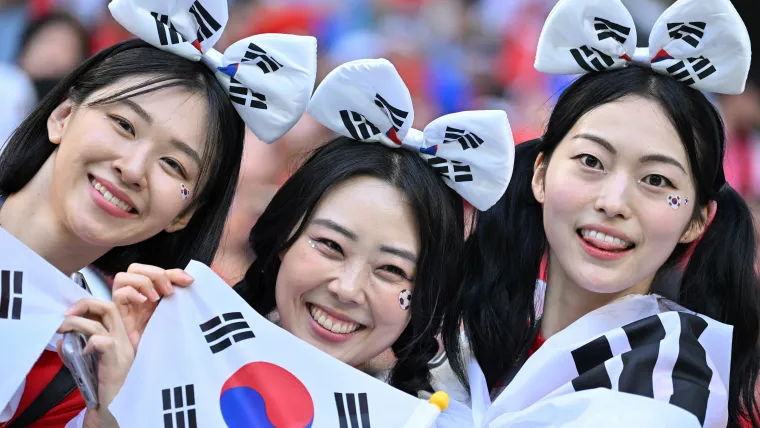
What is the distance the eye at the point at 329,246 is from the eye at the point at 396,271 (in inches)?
4.8

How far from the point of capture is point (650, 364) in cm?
227

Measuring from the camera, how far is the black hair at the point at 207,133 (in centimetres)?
263

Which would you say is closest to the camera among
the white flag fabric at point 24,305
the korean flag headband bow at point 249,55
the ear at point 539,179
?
the white flag fabric at point 24,305

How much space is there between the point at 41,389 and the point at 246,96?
91 cm

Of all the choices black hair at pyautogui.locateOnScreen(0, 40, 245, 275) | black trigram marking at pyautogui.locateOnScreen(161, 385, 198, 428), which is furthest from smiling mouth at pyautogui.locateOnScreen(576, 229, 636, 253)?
black trigram marking at pyautogui.locateOnScreen(161, 385, 198, 428)

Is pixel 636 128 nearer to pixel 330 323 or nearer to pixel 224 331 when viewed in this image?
pixel 330 323

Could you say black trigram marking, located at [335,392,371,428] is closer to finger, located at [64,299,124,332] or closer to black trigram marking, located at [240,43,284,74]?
finger, located at [64,299,124,332]

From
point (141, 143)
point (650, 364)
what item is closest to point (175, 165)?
point (141, 143)

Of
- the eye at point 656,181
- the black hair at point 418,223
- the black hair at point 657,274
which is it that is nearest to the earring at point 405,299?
the black hair at point 418,223

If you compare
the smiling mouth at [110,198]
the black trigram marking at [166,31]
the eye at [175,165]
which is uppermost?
the black trigram marking at [166,31]

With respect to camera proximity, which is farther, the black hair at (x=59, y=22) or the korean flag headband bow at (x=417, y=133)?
the black hair at (x=59, y=22)

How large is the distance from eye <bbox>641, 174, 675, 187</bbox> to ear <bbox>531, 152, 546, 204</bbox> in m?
0.34

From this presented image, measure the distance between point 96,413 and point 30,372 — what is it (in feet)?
0.82

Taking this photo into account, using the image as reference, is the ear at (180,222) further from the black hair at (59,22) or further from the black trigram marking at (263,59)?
the black hair at (59,22)
